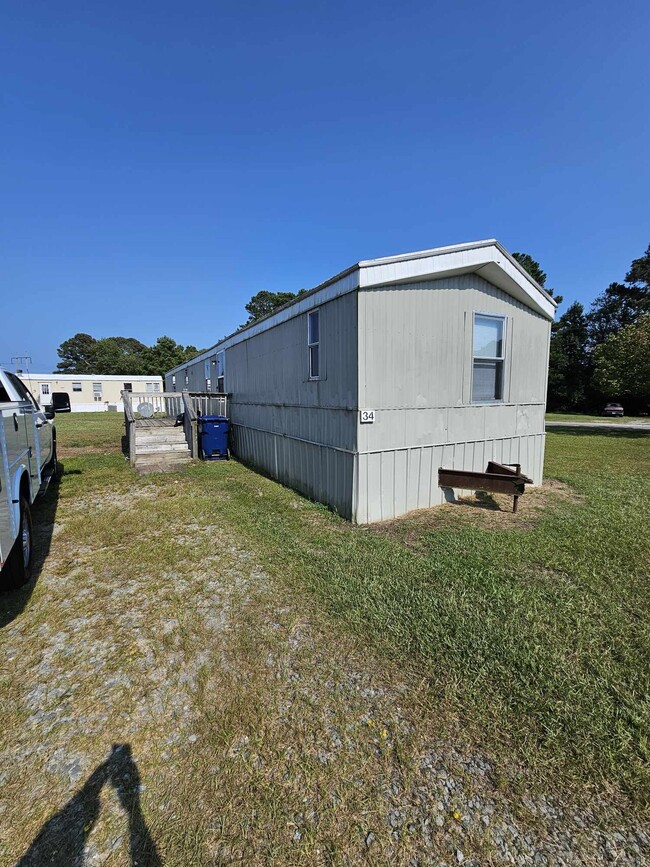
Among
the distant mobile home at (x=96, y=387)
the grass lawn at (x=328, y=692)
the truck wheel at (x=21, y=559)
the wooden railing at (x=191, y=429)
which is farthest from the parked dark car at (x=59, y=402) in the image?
the distant mobile home at (x=96, y=387)

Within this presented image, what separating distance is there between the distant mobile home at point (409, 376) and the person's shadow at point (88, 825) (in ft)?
12.3

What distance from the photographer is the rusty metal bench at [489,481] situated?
546 cm

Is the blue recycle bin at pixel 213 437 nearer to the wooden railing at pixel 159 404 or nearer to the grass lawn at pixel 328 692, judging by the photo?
the wooden railing at pixel 159 404

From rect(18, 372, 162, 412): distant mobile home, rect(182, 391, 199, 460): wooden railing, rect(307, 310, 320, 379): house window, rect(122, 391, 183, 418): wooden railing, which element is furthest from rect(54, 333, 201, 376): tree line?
rect(307, 310, 320, 379): house window

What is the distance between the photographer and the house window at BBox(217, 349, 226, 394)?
12406 mm

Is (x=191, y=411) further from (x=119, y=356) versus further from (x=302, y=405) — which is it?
(x=119, y=356)

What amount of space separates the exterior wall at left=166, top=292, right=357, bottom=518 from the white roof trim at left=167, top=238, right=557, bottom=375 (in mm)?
213

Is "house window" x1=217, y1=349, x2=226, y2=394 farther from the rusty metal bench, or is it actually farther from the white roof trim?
the rusty metal bench

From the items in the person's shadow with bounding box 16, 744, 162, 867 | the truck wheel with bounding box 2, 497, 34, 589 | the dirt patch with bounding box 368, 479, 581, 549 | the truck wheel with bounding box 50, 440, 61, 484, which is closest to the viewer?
the person's shadow with bounding box 16, 744, 162, 867

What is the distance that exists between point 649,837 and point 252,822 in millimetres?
1624

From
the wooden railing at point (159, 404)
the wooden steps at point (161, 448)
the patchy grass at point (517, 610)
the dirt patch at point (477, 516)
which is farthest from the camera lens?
the wooden railing at point (159, 404)

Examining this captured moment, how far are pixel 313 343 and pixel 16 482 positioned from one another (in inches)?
175

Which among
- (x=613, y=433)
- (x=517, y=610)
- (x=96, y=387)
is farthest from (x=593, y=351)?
(x=96, y=387)

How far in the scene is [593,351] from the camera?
113ft
